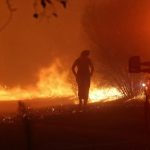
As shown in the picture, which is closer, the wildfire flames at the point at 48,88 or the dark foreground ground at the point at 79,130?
the dark foreground ground at the point at 79,130

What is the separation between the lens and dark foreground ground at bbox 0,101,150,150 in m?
11.3

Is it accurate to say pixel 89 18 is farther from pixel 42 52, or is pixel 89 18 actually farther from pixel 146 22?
pixel 42 52

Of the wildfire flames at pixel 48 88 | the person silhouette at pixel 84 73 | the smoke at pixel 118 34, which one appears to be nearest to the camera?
the person silhouette at pixel 84 73

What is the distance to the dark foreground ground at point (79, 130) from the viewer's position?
11.3 metres

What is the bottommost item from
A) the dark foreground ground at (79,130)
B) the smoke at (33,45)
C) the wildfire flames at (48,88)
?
the dark foreground ground at (79,130)

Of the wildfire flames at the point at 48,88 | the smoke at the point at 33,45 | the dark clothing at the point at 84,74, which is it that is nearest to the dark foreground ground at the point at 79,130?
the dark clothing at the point at 84,74

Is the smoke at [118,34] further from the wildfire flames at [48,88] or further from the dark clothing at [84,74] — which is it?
the dark clothing at [84,74]

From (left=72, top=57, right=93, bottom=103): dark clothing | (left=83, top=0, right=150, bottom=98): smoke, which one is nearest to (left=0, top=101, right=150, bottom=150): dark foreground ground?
(left=72, top=57, right=93, bottom=103): dark clothing

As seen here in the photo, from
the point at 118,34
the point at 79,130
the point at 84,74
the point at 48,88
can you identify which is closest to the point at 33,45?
the point at 48,88

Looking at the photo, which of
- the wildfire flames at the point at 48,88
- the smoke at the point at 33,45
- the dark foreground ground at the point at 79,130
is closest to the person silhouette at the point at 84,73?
the dark foreground ground at the point at 79,130

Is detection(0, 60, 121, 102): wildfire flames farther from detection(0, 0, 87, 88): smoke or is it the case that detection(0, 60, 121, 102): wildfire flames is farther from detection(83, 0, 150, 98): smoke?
detection(83, 0, 150, 98): smoke

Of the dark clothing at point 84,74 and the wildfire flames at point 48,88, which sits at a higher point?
the wildfire flames at point 48,88

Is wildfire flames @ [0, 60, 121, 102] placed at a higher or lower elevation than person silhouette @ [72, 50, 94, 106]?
higher

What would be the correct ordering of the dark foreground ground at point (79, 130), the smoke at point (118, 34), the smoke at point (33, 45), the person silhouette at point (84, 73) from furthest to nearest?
the smoke at point (33, 45) → the smoke at point (118, 34) → the person silhouette at point (84, 73) → the dark foreground ground at point (79, 130)
